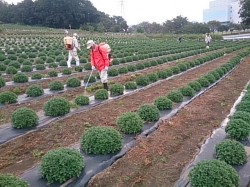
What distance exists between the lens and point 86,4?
70.2 meters

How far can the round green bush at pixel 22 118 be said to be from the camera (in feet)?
19.7

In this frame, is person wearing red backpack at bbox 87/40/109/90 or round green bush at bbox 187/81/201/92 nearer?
person wearing red backpack at bbox 87/40/109/90

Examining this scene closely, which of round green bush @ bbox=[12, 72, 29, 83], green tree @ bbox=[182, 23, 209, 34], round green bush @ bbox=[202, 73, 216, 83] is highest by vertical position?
green tree @ bbox=[182, 23, 209, 34]

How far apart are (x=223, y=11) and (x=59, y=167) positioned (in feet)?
460

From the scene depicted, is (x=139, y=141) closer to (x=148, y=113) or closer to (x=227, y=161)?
(x=148, y=113)

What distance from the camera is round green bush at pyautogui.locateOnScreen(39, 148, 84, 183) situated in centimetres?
380

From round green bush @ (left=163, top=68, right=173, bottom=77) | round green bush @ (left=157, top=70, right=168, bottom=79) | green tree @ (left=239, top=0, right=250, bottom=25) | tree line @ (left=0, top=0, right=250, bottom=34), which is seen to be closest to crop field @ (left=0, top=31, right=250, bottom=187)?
round green bush @ (left=157, top=70, right=168, bottom=79)

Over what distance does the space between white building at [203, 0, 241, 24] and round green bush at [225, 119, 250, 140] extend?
127m

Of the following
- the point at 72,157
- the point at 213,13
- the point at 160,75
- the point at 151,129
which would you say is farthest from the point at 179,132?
the point at 213,13

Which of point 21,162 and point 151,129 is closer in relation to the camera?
point 21,162

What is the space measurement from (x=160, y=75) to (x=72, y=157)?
29.3 ft

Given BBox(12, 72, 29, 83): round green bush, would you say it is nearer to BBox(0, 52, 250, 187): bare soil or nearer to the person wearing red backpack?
BBox(0, 52, 250, 187): bare soil

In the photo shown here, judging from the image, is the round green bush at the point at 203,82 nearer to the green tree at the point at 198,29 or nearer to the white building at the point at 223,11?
the green tree at the point at 198,29

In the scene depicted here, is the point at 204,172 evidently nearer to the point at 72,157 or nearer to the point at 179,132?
the point at 72,157
